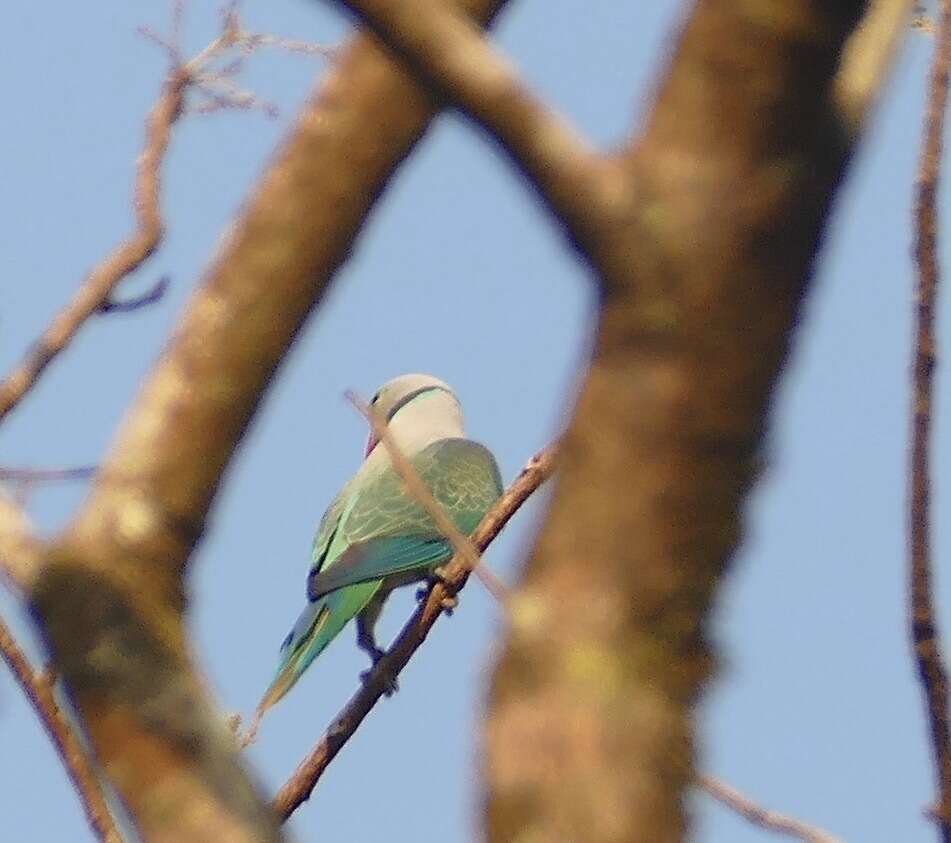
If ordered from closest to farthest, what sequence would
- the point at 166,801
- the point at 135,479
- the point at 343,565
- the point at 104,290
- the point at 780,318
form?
the point at 780,318, the point at 166,801, the point at 135,479, the point at 104,290, the point at 343,565

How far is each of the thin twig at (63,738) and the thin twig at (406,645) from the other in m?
1.02

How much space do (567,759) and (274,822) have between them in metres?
0.42

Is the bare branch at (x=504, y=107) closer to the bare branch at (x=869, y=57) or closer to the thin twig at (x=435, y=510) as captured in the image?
the bare branch at (x=869, y=57)

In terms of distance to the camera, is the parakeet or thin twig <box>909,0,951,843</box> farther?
the parakeet

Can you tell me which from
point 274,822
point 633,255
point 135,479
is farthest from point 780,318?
point 135,479

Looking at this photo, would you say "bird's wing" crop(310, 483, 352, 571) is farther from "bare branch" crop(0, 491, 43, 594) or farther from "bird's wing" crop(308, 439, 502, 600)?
"bare branch" crop(0, 491, 43, 594)

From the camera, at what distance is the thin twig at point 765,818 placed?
1.90 meters

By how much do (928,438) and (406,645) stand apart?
2.97m

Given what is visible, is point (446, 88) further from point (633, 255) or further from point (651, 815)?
point (651, 815)

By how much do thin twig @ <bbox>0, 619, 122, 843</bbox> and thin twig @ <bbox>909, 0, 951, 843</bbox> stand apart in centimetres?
84

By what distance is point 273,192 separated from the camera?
173 cm

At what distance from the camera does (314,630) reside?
566cm

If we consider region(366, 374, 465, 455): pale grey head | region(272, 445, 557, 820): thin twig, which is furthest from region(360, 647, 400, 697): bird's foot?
region(366, 374, 465, 455): pale grey head

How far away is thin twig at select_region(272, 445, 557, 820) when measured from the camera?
344 centimetres
